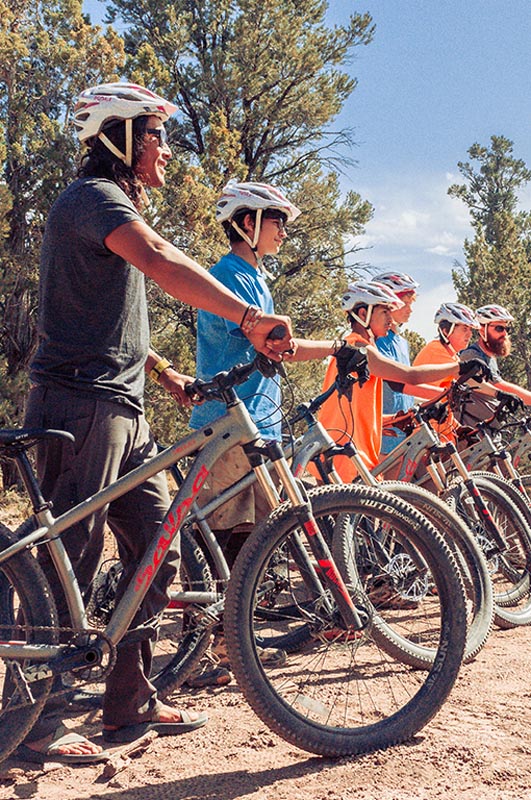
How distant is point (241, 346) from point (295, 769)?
6.47 feet

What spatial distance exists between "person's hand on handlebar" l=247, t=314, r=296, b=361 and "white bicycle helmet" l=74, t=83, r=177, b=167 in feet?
2.61

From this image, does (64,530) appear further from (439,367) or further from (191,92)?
(191,92)

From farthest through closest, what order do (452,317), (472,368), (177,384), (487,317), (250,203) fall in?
(487,317)
(452,317)
(472,368)
(250,203)
(177,384)

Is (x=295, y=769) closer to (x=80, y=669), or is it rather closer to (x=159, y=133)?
(x=80, y=669)

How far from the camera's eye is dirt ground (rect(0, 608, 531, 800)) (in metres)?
2.61

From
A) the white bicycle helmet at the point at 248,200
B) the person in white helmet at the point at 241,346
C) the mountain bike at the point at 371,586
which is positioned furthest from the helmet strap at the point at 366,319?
the mountain bike at the point at 371,586

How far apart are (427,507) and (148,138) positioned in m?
1.81

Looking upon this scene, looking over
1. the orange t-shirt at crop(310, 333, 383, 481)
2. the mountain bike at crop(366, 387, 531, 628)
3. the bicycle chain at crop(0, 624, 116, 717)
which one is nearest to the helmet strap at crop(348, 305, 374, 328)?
the orange t-shirt at crop(310, 333, 383, 481)

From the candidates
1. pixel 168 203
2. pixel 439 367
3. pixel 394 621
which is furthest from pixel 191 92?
pixel 394 621

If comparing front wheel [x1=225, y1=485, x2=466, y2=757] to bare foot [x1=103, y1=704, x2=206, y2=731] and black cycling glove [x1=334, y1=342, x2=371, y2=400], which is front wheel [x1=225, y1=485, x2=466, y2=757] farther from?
black cycling glove [x1=334, y1=342, x2=371, y2=400]

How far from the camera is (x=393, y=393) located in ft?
20.4

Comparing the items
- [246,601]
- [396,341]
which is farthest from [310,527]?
[396,341]

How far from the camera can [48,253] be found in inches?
118

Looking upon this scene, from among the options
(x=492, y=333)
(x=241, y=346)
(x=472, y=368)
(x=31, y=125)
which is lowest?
(x=241, y=346)
